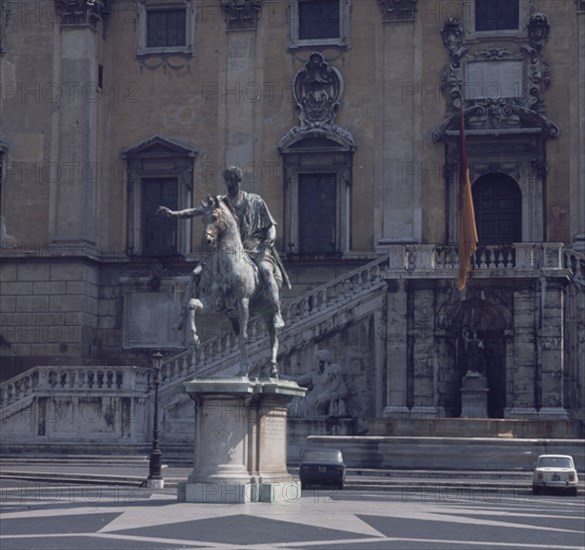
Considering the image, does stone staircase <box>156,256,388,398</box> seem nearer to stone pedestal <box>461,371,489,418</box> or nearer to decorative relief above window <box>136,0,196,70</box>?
stone pedestal <box>461,371,489,418</box>

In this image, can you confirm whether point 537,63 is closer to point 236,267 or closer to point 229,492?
point 236,267

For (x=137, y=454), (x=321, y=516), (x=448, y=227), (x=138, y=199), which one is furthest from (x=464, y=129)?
(x=321, y=516)

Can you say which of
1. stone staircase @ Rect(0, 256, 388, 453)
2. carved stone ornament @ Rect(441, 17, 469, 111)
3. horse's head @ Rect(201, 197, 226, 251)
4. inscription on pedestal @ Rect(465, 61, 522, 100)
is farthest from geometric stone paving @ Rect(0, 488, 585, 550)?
carved stone ornament @ Rect(441, 17, 469, 111)

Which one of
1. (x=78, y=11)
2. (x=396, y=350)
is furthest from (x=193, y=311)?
(x=78, y=11)

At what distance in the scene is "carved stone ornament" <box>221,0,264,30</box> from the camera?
53.0 m

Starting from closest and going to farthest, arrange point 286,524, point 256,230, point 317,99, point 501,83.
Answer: point 286,524
point 256,230
point 501,83
point 317,99

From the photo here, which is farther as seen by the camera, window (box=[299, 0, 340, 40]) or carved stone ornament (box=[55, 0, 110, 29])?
carved stone ornament (box=[55, 0, 110, 29])

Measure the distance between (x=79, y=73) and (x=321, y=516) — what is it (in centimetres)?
3282

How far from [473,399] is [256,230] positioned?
20031 millimetres

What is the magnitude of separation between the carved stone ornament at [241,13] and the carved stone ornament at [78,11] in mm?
4451

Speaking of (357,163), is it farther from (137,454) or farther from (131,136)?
(137,454)

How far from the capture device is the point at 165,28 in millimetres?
54094

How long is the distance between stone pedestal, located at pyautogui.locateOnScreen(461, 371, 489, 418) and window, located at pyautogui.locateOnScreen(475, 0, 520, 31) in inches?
491

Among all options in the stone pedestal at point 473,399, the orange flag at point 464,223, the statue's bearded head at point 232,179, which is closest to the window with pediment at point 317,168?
the orange flag at point 464,223
